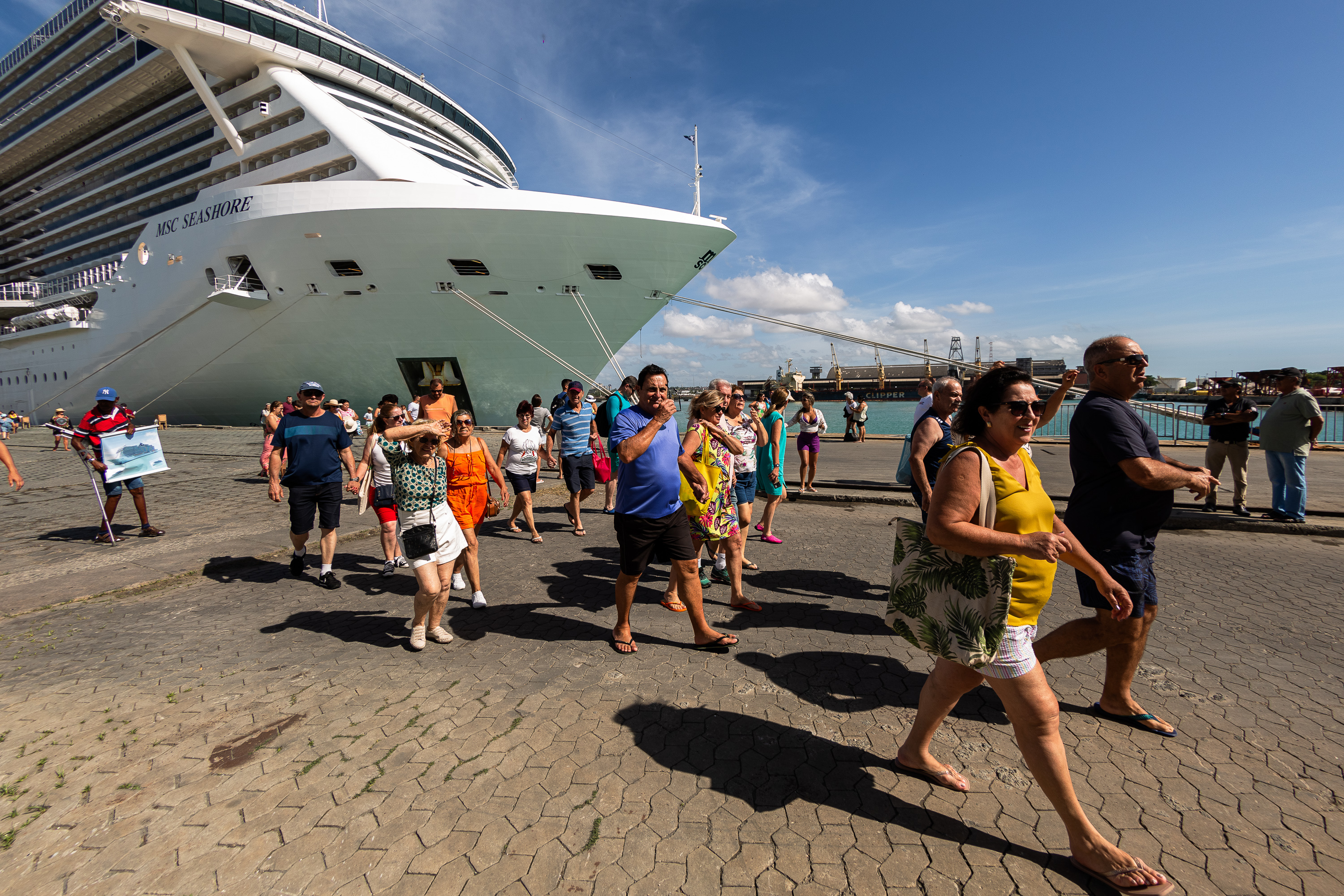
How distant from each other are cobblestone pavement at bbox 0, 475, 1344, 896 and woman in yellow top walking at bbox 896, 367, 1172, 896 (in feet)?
0.47

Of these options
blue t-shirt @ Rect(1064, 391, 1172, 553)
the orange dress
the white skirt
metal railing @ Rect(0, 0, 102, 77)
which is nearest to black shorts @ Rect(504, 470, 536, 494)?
the orange dress

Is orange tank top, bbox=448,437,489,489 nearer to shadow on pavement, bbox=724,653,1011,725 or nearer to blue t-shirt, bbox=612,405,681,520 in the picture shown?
blue t-shirt, bbox=612,405,681,520

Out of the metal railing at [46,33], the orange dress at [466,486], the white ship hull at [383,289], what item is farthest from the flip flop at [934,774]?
the metal railing at [46,33]

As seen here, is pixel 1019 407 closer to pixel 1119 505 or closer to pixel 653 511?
pixel 1119 505

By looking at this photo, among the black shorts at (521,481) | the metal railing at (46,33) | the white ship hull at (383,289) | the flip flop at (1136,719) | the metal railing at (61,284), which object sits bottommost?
the flip flop at (1136,719)

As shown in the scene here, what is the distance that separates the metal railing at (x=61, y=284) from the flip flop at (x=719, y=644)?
26771 mm

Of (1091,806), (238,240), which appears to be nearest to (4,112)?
(238,240)

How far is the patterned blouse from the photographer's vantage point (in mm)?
3529

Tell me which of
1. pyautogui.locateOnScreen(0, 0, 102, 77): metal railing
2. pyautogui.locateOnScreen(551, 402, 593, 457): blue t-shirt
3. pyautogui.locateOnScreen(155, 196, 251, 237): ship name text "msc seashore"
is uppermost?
pyautogui.locateOnScreen(0, 0, 102, 77): metal railing

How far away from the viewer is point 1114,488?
7.93 feet

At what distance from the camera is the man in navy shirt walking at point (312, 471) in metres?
4.80

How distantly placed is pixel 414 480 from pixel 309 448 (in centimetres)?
199

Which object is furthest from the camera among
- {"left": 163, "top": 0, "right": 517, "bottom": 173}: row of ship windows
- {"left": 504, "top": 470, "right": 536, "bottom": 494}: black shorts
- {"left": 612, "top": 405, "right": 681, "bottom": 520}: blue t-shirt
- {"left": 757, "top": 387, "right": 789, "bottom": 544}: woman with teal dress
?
{"left": 163, "top": 0, "right": 517, "bottom": 173}: row of ship windows

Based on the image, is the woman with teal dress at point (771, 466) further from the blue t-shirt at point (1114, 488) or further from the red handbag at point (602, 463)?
the blue t-shirt at point (1114, 488)
